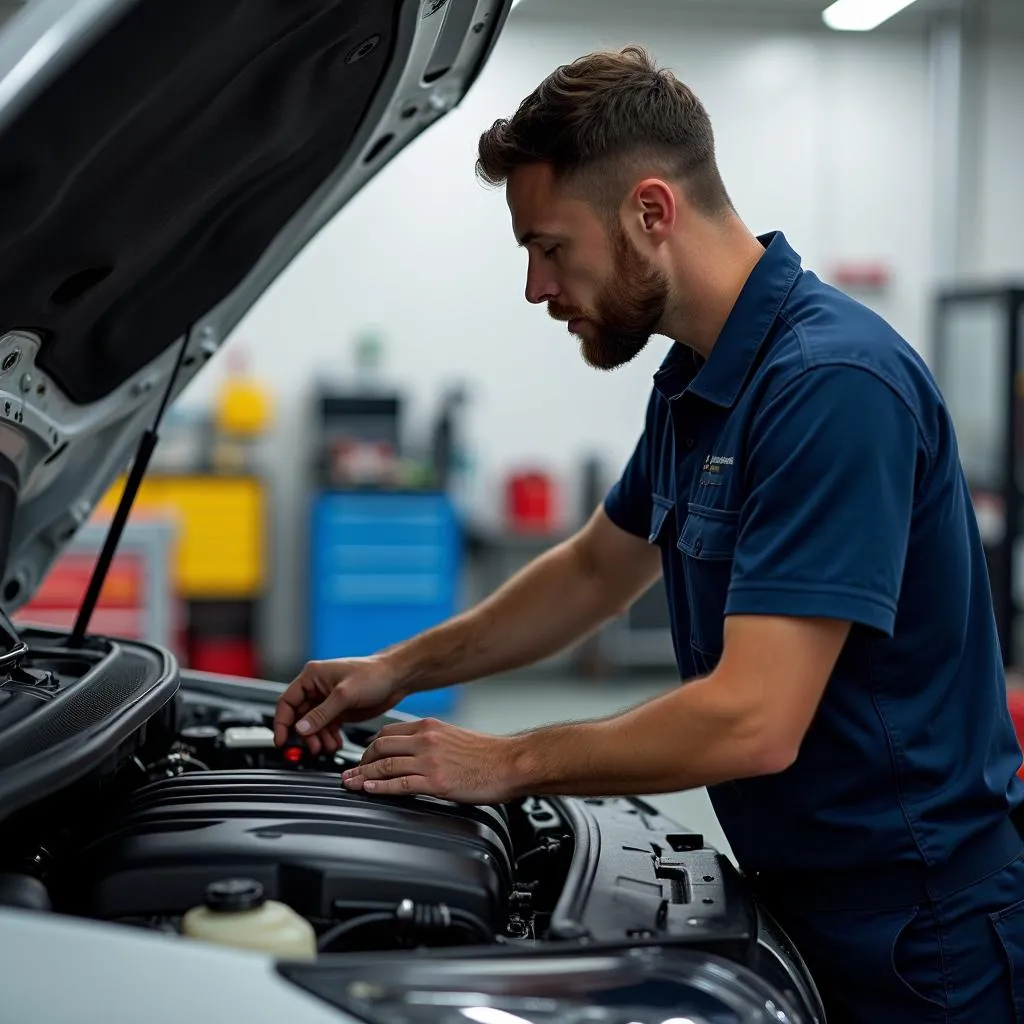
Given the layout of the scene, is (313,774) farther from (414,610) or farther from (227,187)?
(414,610)

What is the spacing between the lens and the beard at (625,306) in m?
1.39

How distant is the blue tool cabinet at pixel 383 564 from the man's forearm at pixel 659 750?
4.42 metres

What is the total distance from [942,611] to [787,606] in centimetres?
24

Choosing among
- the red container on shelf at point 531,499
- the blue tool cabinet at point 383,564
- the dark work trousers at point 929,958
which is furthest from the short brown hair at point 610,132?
the red container on shelf at point 531,499

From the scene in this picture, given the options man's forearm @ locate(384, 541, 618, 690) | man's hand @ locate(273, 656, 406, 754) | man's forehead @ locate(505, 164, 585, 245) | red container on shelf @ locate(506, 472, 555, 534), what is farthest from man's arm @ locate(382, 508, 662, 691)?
red container on shelf @ locate(506, 472, 555, 534)

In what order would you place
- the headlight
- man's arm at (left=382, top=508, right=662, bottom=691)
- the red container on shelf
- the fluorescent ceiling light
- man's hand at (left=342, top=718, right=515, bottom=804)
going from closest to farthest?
the headlight < man's hand at (left=342, top=718, right=515, bottom=804) < man's arm at (left=382, top=508, right=662, bottom=691) < the fluorescent ceiling light < the red container on shelf

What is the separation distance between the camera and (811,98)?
21.8ft

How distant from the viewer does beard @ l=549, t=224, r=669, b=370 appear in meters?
1.39

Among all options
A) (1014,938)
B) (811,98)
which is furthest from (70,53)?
(811,98)

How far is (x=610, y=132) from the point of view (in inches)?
54.1

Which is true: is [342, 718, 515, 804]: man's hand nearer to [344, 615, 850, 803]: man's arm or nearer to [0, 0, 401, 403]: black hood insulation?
[344, 615, 850, 803]: man's arm

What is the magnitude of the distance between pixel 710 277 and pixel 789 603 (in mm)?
422

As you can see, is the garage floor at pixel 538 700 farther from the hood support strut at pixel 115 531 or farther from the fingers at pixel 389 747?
the fingers at pixel 389 747

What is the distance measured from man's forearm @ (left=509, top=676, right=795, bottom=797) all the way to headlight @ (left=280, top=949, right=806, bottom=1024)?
173 millimetres
